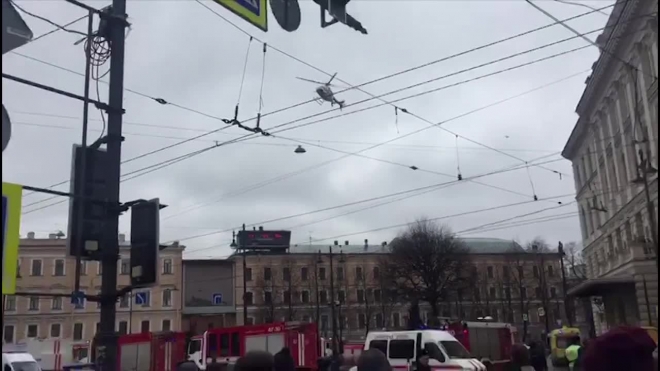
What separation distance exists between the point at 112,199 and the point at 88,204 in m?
0.28

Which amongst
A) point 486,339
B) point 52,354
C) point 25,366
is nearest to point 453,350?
point 486,339

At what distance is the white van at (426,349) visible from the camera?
22.2 metres

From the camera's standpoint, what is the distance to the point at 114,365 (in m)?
8.51

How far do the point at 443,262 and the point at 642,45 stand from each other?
101ft

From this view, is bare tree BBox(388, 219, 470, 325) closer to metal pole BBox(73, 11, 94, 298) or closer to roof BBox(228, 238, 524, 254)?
roof BBox(228, 238, 524, 254)

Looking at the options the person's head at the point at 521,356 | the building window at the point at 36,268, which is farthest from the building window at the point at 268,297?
the person's head at the point at 521,356

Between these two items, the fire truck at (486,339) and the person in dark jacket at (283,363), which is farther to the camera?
the fire truck at (486,339)

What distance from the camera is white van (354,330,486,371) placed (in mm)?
22172

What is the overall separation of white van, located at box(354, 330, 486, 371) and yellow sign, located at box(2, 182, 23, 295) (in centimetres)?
1920

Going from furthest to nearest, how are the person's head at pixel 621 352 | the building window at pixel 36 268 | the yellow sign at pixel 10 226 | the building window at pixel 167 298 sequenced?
the building window at pixel 167 298
the building window at pixel 36 268
the yellow sign at pixel 10 226
the person's head at pixel 621 352

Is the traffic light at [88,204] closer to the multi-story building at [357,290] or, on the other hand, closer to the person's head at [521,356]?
the person's head at [521,356]

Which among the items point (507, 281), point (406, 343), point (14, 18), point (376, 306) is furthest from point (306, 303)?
point (14, 18)

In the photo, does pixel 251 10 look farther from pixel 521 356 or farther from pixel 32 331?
pixel 32 331

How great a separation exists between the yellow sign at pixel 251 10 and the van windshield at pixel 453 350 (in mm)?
17195
